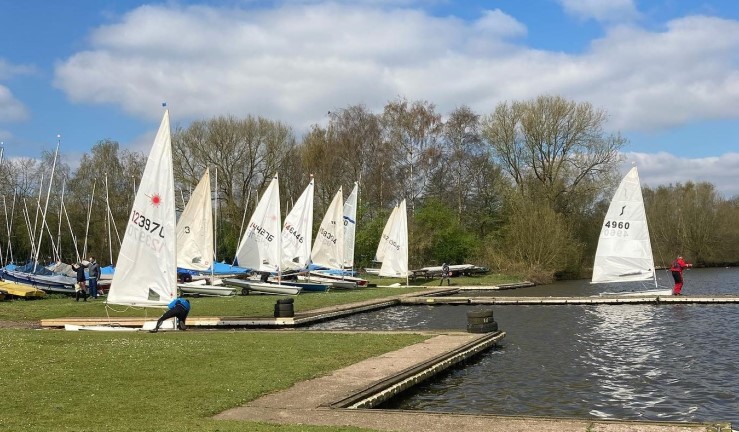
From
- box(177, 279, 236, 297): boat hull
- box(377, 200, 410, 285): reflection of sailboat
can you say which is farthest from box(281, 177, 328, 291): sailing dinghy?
box(377, 200, 410, 285): reflection of sailboat

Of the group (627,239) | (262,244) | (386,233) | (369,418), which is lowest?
(369,418)

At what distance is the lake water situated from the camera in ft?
40.9

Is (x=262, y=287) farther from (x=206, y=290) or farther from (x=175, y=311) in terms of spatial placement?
(x=175, y=311)

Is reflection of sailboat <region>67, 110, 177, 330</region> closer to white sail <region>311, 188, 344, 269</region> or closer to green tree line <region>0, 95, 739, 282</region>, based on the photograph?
white sail <region>311, 188, 344, 269</region>

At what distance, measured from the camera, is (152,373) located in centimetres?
1266

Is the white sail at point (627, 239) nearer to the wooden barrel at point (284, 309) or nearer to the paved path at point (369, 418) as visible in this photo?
the wooden barrel at point (284, 309)

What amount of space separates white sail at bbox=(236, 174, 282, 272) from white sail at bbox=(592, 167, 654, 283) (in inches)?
700

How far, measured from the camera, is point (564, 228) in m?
60.0

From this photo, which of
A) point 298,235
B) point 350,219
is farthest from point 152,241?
point 350,219

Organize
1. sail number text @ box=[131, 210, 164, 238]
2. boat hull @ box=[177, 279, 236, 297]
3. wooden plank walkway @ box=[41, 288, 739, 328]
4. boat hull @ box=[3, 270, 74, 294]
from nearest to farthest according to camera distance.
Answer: sail number text @ box=[131, 210, 164, 238] → wooden plank walkway @ box=[41, 288, 739, 328] → boat hull @ box=[177, 279, 236, 297] → boat hull @ box=[3, 270, 74, 294]

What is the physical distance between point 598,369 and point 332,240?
1127 inches

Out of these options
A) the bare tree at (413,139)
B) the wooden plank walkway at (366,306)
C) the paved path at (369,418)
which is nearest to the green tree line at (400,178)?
the bare tree at (413,139)

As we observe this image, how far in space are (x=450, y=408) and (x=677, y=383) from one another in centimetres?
562

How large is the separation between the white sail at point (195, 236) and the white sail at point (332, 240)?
33.8 ft
